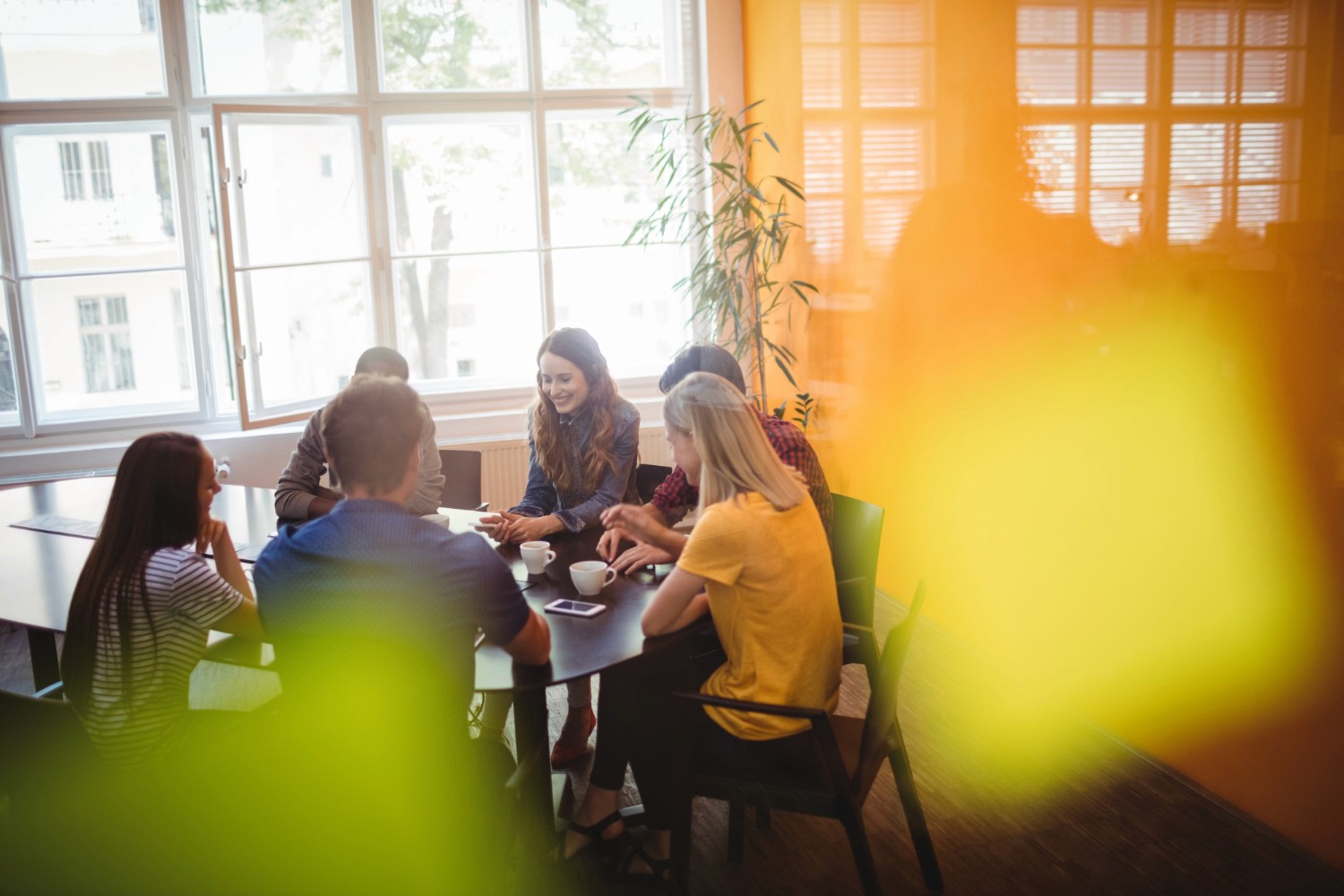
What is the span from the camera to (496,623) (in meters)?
1.83

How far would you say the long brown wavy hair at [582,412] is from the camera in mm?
3285

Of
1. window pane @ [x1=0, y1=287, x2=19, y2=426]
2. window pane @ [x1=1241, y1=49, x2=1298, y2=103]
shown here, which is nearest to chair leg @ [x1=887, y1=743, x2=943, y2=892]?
window pane @ [x1=1241, y1=49, x2=1298, y2=103]

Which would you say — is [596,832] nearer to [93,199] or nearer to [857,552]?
[857,552]

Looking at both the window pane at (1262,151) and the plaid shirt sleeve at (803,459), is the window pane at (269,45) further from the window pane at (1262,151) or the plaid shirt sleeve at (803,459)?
the window pane at (1262,151)

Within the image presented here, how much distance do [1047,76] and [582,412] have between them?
1786mm

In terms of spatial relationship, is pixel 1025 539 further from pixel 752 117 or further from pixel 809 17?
pixel 752 117

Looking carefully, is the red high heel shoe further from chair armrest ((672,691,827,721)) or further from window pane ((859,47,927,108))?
window pane ((859,47,927,108))

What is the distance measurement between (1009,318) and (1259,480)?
112cm

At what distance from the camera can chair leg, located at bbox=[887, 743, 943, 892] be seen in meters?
2.50

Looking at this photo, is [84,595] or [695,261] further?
[695,261]

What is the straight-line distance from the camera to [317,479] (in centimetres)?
332

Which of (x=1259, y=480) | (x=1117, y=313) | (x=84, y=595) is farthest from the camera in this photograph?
(x=1117, y=313)

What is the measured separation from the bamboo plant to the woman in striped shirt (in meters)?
3.11

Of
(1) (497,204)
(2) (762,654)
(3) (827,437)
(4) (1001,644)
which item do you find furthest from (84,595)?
(1) (497,204)
